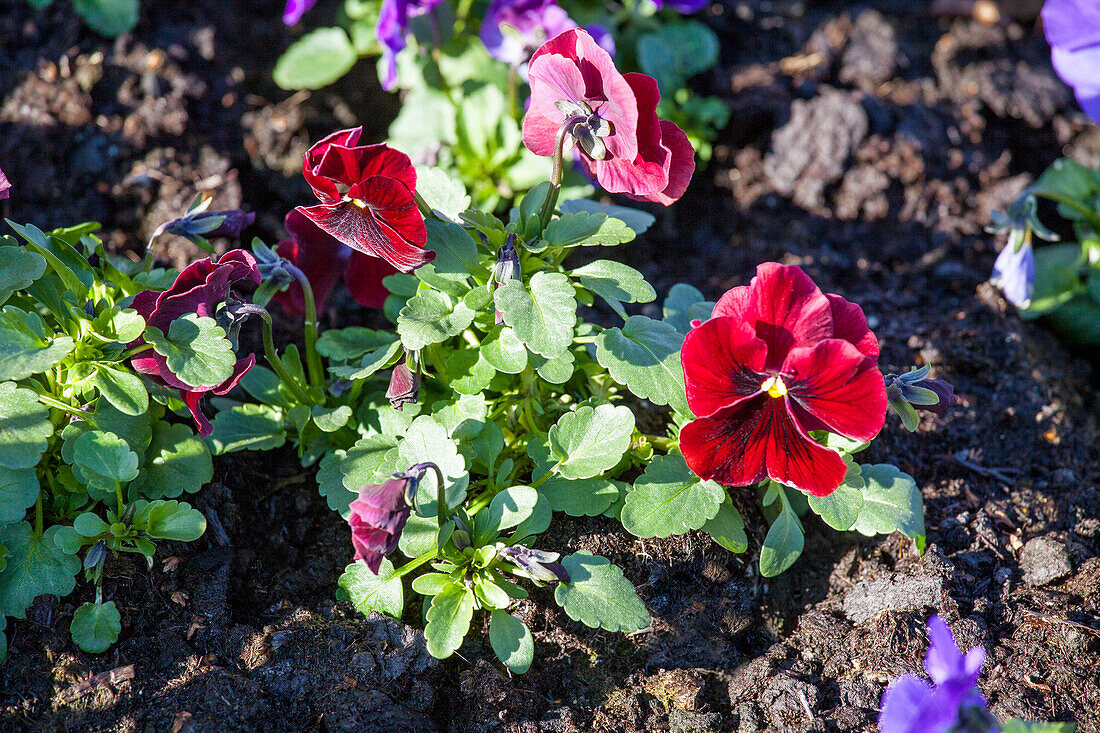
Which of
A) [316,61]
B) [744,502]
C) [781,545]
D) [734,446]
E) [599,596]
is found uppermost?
[316,61]

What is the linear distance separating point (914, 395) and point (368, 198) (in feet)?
3.87

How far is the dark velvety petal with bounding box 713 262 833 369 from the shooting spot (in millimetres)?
1539

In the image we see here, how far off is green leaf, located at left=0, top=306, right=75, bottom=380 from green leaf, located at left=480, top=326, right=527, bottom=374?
0.83 meters

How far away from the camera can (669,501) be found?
1.79 m

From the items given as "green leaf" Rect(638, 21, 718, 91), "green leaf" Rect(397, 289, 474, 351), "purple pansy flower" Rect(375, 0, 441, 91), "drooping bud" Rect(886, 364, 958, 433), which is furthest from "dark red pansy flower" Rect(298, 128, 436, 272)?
"green leaf" Rect(638, 21, 718, 91)

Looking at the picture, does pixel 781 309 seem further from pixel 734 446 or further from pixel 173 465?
pixel 173 465

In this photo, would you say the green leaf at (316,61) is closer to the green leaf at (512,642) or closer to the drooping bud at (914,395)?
the green leaf at (512,642)

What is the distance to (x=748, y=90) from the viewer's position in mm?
3238

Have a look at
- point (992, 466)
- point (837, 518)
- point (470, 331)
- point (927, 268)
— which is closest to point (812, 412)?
point (837, 518)

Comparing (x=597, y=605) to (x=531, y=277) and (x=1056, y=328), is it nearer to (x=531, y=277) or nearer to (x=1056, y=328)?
(x=531, y=277)

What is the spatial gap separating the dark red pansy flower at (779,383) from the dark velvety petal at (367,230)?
0.60m

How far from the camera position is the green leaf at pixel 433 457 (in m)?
1.72

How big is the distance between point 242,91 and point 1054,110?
10.2 ft

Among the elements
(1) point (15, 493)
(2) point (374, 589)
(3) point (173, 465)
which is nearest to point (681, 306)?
(2) point (374, 589)
